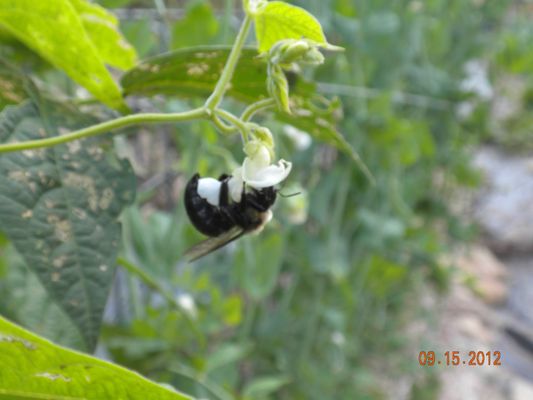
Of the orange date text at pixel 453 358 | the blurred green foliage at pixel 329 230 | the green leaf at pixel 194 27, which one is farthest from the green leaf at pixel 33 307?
the orange date text at pixel 453 358

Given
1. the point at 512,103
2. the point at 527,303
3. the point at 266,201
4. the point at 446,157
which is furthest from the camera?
the point at 512,103

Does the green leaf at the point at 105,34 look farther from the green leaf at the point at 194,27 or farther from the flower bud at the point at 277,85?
the green leaf at the point at 194,27

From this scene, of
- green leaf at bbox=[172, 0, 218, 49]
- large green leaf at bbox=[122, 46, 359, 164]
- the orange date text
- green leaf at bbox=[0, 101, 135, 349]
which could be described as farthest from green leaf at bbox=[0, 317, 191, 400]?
the orange date text

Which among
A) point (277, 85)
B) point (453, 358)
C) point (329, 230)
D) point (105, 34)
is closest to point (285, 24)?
point (277, 85)

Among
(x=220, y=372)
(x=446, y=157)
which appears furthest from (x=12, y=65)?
(x=446, y=157)

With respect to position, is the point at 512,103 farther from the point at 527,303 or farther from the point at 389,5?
the point at 389,5

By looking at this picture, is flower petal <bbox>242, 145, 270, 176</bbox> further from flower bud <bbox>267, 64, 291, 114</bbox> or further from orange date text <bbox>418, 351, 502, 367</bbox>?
orange date text <bbox>418, 351, 502, 367</bbox>
